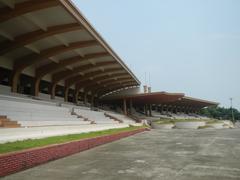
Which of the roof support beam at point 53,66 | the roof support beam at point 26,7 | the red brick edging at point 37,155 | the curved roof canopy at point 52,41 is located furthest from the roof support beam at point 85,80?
the red brick edging at point 37,155

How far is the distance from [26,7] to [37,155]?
8.90m

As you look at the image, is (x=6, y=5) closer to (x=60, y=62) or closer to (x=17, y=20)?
(x=17, y=20)

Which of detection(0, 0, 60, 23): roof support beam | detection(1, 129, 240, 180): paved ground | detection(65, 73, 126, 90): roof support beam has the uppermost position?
detection(0, 0, 60, 23): roof support beam

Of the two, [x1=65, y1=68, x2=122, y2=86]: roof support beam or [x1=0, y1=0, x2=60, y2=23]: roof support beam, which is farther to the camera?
[x1=65, y1=68, x2=122, y2=86]: roof support beam

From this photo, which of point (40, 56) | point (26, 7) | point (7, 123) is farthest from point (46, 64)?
point (7, 123)

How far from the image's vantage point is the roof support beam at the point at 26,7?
15016 mm

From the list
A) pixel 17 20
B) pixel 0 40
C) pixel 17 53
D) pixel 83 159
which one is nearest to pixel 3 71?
pixel 17 53

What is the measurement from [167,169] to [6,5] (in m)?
12.6

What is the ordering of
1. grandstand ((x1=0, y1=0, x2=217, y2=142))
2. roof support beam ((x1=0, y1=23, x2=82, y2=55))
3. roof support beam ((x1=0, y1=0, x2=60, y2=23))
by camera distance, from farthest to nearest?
roof support beam ((x1=0, y1=23, x2=82, y2=55)) < grandstand ((x1=0, y1=0, x2=217, y2=142)) < roof support beam ((x1=0, y1=0, x2=60, y2=23))

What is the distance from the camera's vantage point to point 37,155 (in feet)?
32.9

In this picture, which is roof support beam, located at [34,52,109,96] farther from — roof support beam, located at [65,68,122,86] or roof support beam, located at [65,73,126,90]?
roof support beam, located at [65,73,126,90]

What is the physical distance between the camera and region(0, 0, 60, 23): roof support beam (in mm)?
15016

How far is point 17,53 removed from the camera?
944 inches

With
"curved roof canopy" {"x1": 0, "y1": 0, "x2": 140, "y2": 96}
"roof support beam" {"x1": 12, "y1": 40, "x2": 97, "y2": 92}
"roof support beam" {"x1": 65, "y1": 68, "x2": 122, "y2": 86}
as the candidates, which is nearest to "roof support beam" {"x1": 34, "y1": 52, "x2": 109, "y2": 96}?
"curved roof canopy" {"x1": 0, "y1": 0, "x2": 140, "y2": 96}
